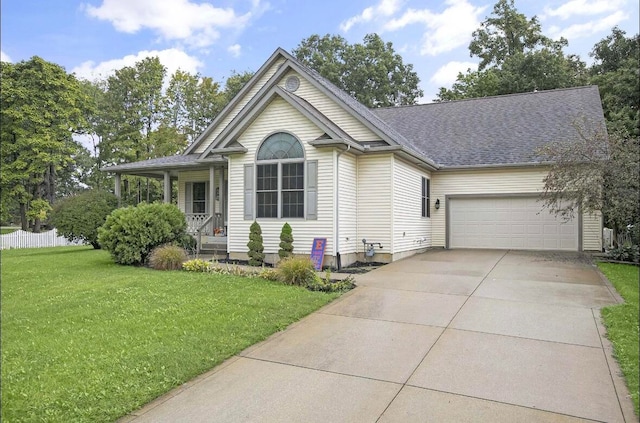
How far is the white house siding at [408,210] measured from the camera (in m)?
12.5

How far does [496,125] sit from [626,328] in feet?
43.5

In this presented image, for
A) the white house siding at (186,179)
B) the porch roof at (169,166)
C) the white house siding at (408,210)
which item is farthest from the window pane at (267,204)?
the white house siding at (186,179)

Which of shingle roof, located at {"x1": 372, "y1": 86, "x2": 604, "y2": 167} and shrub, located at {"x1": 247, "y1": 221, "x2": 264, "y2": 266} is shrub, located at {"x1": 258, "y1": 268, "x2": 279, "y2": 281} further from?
shingle roof, located at {"x1": 372, "y1": 86, "x2": 604, "y2": 167}

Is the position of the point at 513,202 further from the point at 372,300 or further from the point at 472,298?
the point at 372,300

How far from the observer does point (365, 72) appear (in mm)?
36469

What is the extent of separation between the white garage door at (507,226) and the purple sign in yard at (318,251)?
21.7 ft

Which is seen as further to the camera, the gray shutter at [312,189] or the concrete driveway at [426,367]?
the gray shutter at [312,189]

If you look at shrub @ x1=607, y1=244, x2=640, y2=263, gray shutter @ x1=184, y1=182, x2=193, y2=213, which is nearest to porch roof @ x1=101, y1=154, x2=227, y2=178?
gray shutter @ x1=184, y1=182, x2=193, y2=213

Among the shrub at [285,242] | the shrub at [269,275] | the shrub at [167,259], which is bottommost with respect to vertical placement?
the shrub at [269,275]

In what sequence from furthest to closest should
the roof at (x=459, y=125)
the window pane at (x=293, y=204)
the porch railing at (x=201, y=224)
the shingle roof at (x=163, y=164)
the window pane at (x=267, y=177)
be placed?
the shingle roof at (x=163, y=164) → the porch railing at (x=201, y=224) → the roof at (x=459, y=125) → the window pane at (x=267, y=177) → the window pane at (x=293, y=204)

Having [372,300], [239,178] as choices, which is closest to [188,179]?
[239,178]

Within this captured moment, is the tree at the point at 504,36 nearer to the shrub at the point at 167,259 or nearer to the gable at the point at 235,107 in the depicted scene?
the gable at the point at 235,107

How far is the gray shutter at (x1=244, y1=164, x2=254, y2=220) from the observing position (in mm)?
12203

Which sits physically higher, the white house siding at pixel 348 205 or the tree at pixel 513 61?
the tree at pixel 513 61
